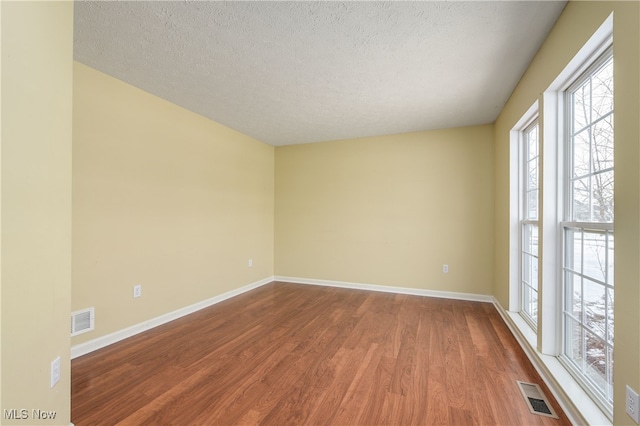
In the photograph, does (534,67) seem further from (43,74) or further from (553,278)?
(43,74)

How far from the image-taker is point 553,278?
78.6 inches

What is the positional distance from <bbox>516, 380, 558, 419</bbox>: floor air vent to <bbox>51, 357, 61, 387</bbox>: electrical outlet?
261 cm

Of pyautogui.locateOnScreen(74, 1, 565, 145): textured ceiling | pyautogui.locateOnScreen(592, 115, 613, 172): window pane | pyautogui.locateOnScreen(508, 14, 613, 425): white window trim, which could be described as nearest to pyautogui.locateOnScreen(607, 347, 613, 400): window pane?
pyautogui.locateOnScreen(508, 14, 613, 425): white window trim

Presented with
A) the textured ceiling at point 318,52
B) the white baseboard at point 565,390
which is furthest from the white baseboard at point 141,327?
the white baseboard at point 565,390

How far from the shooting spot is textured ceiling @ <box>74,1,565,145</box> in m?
1.67

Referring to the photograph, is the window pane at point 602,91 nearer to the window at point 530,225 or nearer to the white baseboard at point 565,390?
the window at point 530,225

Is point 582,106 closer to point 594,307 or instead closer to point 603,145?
point 603,145

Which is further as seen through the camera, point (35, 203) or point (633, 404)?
point (35, 203)

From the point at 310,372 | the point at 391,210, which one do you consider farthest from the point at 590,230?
the point at 391,210

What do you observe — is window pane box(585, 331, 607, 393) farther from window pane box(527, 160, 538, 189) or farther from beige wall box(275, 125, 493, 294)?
beige wall box(275, 125, 493, 294)

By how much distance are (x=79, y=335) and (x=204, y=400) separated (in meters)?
1.40

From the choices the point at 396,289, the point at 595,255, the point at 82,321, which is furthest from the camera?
the point at 396,289
